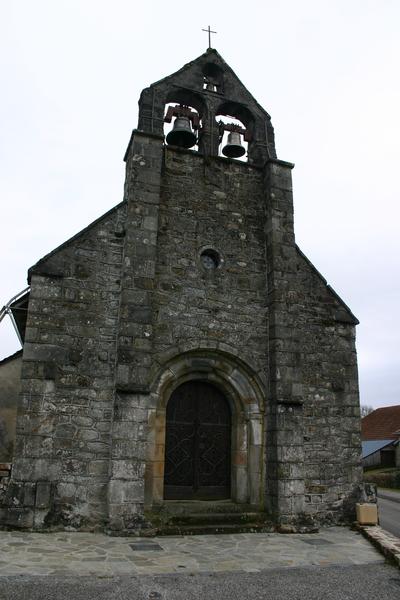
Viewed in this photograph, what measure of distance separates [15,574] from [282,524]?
4.10 m

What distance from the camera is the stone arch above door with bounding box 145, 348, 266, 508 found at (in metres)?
7.66

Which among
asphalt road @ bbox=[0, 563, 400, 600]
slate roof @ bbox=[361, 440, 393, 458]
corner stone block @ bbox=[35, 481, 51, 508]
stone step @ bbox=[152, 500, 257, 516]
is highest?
slate roof @ bbox=[361, 440, 393, 458]

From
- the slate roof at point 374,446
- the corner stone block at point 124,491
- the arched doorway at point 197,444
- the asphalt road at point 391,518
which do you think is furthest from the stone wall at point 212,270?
the slate roof at point 374,446

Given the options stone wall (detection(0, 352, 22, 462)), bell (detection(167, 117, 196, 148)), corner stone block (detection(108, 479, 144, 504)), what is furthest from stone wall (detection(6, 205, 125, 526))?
bell (detection(167, 117, 196, 148))

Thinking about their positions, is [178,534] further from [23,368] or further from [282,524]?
[23,368]

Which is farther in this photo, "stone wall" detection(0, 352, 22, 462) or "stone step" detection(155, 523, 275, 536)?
"stone wall" detection(0, 352, 22, 462)

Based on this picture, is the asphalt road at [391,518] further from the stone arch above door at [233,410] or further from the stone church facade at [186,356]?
the stone arch above door at [233,410]

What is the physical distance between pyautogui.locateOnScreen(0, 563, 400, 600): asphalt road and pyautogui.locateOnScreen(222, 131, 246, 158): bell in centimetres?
728

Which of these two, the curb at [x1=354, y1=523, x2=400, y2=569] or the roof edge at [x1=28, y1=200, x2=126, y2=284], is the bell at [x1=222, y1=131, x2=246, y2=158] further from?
the curb at [x1=354, y1=523, x2=400, y2=569]

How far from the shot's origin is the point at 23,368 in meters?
7.27

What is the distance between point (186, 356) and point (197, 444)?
1.45 meters

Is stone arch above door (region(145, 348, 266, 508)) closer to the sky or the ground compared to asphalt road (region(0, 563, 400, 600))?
closer to the sky

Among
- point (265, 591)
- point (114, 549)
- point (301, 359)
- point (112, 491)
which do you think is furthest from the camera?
point (301, 359)

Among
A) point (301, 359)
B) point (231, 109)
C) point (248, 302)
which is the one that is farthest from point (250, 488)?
point (231, 109)
